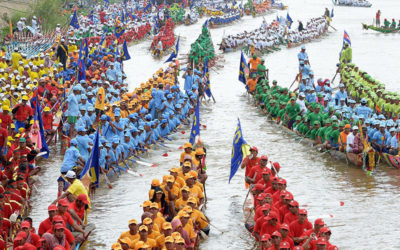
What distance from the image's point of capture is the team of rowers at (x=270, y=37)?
120 feet

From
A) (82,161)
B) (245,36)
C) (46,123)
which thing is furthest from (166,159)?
(245,36)

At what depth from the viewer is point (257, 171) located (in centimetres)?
1211

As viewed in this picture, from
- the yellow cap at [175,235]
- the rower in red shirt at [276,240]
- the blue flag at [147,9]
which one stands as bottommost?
the blue flag at [147,9]

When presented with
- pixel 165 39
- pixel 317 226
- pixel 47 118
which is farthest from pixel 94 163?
pixel 165 39

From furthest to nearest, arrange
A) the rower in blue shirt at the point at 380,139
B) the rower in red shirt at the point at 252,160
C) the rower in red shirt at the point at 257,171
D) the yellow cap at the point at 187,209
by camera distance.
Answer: the rower in blue shirt at the point at 380,139 → the rower in red shirt at the point at 252,160 → the rower in red shirt at the point at 257,171 → the yellow cap at the point at 187,209

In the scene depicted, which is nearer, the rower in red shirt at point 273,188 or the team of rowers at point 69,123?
the team of rowers at point 69,123

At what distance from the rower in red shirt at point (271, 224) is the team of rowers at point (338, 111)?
20.3 ft

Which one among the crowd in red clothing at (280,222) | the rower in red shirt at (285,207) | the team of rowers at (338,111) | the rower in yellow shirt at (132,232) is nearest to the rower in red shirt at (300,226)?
the crowd in red clothing at (280,222)

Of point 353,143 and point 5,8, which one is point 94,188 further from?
point 5,8

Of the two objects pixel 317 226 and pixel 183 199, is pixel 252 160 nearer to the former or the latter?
pixel 183 199

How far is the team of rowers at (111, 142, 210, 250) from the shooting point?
9.27 meters

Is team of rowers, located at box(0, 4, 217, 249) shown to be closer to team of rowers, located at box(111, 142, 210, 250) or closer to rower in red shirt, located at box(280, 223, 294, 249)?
team of rowers, located at box(111, 142, 210, 250)

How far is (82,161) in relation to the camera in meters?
13.0

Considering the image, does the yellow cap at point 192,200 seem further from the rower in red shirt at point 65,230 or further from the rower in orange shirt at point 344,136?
the rower in orange shirt at point 344,136
